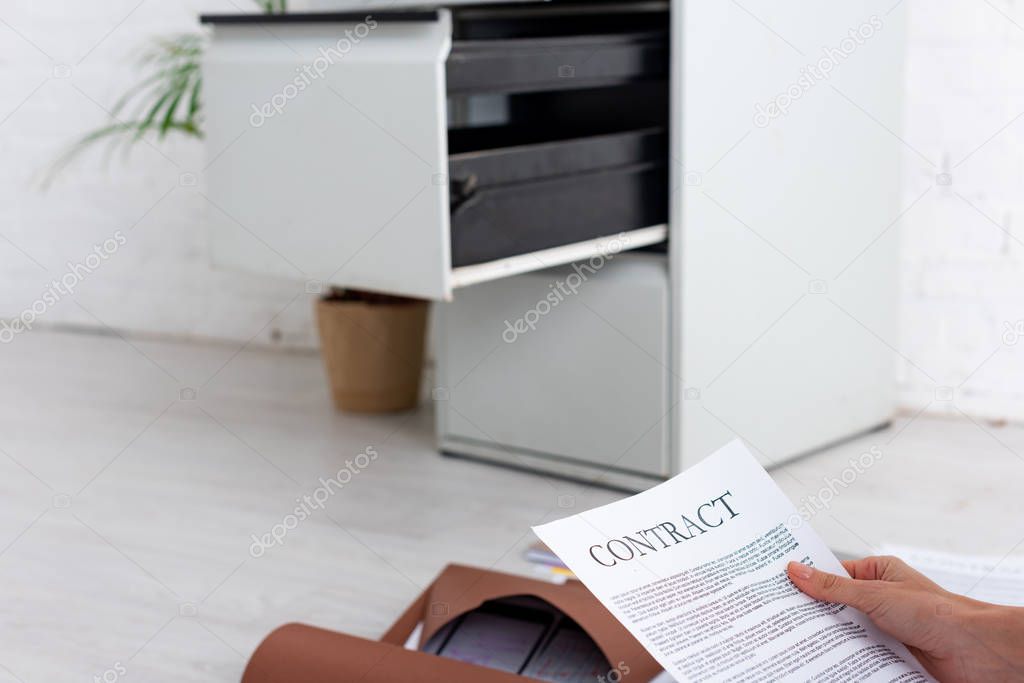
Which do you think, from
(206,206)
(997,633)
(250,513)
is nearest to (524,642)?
(997,633)

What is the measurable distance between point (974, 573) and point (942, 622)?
45 cm

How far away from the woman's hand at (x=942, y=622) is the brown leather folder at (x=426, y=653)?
0.81 feet

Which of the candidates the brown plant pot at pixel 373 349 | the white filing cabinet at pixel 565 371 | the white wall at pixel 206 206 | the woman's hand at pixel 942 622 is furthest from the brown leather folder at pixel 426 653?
the white wall at pixel 206 206

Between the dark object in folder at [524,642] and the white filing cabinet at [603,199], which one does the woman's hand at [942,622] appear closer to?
the dark object in folder at [524,642]

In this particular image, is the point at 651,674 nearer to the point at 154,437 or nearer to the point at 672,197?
the point at 672,197

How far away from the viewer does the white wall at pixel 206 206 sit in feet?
6.43

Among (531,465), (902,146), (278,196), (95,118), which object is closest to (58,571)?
(278,196)

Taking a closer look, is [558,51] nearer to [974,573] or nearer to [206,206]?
[974,573]

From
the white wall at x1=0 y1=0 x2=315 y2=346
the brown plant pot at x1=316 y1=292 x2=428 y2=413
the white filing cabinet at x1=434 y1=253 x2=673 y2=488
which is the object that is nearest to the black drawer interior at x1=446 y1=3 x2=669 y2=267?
the white filing cabinet at x1=434 y1=253 x2=673 y2=488

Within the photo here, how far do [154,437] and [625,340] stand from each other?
0.87m

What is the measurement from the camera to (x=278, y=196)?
5.07ft

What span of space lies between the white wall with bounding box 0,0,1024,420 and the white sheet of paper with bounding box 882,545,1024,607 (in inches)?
29.4

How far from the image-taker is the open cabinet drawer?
4.46 ft

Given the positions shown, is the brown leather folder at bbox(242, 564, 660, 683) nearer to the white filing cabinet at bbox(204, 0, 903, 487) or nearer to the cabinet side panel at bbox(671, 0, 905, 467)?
the white filing cabinet at bbox(204, 0, 903, 487)
